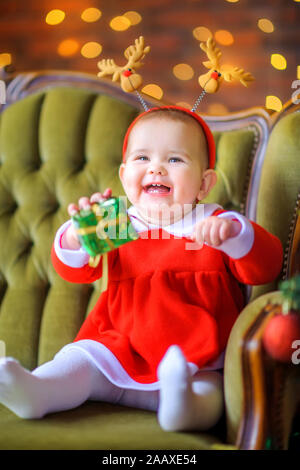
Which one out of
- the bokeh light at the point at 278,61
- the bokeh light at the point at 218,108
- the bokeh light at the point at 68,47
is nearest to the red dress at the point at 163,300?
the bokeh light at the point at 218,108

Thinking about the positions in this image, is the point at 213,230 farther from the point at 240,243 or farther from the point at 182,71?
the point at 182,71

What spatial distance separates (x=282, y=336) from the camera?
803 millimetres

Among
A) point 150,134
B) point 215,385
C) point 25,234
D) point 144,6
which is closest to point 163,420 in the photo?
point 215,385

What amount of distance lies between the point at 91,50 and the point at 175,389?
1953 mm

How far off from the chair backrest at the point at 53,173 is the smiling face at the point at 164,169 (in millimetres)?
234

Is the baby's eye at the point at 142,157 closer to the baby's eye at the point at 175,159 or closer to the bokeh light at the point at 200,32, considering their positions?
the baby's eye at the point at 175,159

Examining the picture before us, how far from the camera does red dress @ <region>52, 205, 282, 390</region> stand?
106 centimetres

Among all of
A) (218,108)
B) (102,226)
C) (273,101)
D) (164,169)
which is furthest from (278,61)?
(102,226)

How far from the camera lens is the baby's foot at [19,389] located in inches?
34.5

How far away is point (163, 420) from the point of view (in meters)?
0.87

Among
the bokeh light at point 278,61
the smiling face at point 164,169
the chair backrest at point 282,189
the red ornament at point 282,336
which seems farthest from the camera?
the bokeh light at point 278,61

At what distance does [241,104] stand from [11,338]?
5.23ft

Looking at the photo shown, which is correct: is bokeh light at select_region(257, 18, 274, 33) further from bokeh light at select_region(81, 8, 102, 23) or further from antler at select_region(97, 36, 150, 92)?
antler at select_region(97, 36, 150, 92)

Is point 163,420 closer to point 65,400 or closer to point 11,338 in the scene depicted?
point 65,400
